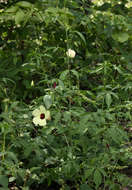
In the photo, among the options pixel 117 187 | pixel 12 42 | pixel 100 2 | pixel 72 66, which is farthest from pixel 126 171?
pixel 100 2

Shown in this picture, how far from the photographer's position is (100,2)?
3.70 m

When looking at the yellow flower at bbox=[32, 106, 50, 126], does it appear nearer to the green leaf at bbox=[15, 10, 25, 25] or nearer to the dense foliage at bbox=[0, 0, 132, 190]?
the dense foliage at bbox=[0, 0, 132, 190]

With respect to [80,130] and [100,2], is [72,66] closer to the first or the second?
[100,2]

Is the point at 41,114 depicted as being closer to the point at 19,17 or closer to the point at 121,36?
the point at 19,17

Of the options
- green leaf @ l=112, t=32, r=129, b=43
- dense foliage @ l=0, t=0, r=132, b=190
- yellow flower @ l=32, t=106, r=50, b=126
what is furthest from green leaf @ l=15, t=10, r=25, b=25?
green leaf @ l=112, t=32, r=129, b=43

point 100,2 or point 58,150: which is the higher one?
point 100,2

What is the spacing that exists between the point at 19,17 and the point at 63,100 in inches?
33.2

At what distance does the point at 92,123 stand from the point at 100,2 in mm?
2263

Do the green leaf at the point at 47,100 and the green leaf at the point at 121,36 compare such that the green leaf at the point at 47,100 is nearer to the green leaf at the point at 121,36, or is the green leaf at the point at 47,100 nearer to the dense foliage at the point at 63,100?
the dense foliage at the point at 63,100

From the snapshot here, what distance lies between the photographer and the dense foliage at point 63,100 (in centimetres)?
189

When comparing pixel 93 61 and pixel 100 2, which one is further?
pixel 100 2

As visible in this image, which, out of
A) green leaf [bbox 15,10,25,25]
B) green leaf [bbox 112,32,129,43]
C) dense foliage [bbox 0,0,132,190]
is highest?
green leaf [bbox 15,10,25,25]

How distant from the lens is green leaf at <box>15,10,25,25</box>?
246 cm

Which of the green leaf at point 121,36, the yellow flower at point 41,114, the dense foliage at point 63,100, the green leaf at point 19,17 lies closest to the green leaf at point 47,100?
the dense foliage at point 63,100
